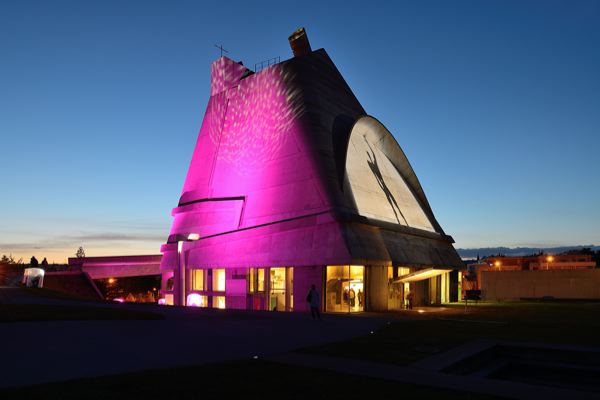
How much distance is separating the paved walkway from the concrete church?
20145 mm

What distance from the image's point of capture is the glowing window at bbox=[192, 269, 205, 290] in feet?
141

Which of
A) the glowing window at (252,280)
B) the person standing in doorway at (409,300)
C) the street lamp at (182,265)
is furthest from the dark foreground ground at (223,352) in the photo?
the street lamp at (182,265)

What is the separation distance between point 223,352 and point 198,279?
30521 millimetres

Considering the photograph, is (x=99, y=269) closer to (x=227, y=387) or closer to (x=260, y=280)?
(x=260, y=280)

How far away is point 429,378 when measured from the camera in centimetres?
1098

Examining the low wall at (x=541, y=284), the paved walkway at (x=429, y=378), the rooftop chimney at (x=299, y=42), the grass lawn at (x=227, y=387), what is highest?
the rooftop chimney at (x=299, y=42)

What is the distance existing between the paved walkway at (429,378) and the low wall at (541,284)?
5183 centimetres

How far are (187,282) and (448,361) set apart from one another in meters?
33.4

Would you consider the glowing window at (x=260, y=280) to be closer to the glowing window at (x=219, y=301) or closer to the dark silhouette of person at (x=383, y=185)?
the glowing window at (x=219, y=301)

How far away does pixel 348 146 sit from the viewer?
139 feet

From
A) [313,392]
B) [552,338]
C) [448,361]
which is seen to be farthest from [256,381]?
[552,338]

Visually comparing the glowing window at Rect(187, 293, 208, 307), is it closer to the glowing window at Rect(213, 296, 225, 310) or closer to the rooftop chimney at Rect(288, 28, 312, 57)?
the glowing window at Rect(213, 296, 225, 310)

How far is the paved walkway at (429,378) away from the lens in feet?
32.0

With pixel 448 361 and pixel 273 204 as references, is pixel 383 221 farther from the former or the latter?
pixel 448 361
